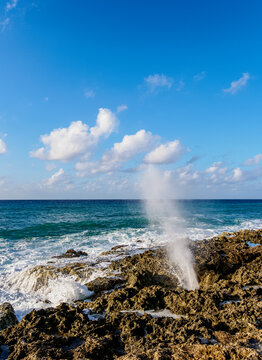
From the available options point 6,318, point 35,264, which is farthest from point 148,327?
point 35,264

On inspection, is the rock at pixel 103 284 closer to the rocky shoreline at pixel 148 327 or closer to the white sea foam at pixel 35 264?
the white sea foam at pixel 35 264

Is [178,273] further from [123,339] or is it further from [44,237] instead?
[44,237]

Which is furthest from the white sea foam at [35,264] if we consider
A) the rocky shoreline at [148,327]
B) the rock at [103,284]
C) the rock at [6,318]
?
the rocky shoreline at [148,327]

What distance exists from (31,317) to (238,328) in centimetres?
388

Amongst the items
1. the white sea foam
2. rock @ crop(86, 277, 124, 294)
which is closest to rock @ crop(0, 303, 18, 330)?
the white sea foam

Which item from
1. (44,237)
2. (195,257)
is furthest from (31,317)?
(44,237)

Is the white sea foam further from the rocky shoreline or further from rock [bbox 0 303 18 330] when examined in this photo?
the rocky shoreline

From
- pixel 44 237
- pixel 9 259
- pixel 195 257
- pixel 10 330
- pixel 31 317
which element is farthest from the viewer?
pixel 44 237

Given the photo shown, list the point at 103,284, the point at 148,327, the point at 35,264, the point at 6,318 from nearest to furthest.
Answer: the point at 148,327
the point at 6,318
the point at 103,284
the point at 35,264

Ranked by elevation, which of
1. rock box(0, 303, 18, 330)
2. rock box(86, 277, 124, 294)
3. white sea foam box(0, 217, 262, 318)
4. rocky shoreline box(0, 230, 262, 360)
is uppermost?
rocky shoreline box(0, 230, 262, 360)

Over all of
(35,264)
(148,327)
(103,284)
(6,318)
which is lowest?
(35,264)

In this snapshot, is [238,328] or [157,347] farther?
[238,328]

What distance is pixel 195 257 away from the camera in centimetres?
913

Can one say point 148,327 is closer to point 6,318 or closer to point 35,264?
point 6,318
